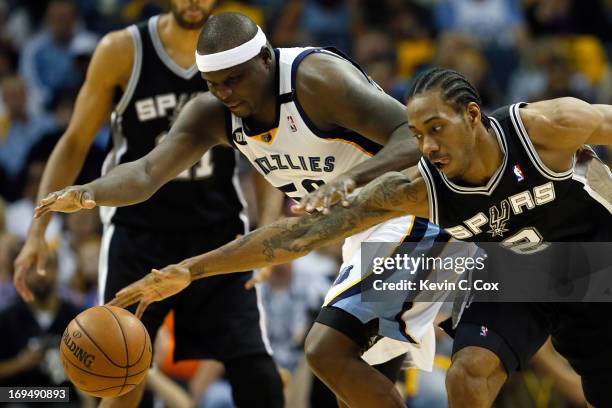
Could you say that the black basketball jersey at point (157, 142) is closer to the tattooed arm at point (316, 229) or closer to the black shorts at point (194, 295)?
the black shorts at point (194, 295)

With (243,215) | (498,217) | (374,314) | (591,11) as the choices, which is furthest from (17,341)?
(591,11)

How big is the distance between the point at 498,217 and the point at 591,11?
28.1ft

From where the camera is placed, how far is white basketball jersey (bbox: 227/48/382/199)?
16.8 feet

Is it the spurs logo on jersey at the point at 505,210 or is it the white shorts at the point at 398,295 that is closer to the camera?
the spurs logo on jersey at the point at 505,210

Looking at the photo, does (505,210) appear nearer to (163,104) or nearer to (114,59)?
(163,104)

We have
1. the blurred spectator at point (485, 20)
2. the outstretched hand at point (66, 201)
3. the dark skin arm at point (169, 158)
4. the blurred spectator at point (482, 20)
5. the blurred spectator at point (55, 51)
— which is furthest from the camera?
the blurred spectator at point (482, 20)

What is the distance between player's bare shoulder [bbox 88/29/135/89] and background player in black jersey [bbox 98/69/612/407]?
5.39 ft

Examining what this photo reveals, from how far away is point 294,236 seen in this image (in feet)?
15.8

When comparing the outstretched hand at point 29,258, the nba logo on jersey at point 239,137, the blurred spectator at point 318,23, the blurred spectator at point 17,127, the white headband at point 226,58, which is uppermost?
the white headband at point 226,58

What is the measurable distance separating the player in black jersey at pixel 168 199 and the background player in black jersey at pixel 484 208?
3.99 feet

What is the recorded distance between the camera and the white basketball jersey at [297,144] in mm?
5125

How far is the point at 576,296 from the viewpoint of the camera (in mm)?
4984

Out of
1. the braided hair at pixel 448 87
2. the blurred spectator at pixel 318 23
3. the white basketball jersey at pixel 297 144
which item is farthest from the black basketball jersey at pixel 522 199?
the blurred spectator at pixel 318 23

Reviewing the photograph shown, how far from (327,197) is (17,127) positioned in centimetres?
754
